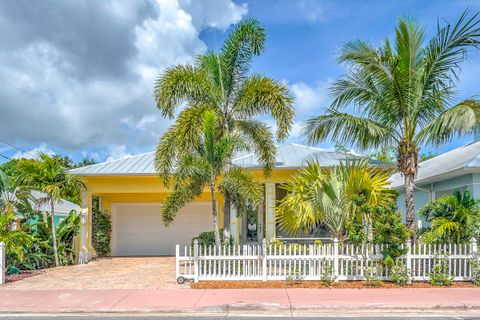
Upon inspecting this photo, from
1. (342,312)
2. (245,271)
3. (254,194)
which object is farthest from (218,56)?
(342,312)

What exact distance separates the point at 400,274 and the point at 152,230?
12014mm

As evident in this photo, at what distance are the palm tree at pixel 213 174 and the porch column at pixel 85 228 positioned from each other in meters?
5.38

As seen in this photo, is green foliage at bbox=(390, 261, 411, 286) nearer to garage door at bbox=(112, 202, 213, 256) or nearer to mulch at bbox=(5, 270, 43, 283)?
mulch at bbox=(5, 270, 43, 283)

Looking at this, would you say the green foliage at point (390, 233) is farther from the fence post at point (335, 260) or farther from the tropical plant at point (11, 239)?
the tropical plant at point (11, 239)

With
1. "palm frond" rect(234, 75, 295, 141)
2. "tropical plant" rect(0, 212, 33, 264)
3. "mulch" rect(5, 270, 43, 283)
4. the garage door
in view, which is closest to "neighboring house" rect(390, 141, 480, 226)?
"palm frond" rect(234, 75, 295, 141)

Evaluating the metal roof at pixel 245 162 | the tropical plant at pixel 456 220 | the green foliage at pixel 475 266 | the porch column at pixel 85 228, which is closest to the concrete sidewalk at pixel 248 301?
the green foliage at pixel 475 266

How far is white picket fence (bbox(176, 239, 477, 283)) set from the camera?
11148mm

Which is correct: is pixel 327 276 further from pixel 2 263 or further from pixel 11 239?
pixel 11 239

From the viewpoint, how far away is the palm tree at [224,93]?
12781 millimetres

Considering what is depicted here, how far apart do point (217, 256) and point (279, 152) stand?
718cm

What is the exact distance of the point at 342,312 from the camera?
8.66m

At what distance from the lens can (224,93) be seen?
13.2 metres

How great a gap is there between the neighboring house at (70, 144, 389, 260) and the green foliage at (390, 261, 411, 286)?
4.74m

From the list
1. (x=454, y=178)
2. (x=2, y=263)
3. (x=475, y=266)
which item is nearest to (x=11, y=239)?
(x=2, y=263)
